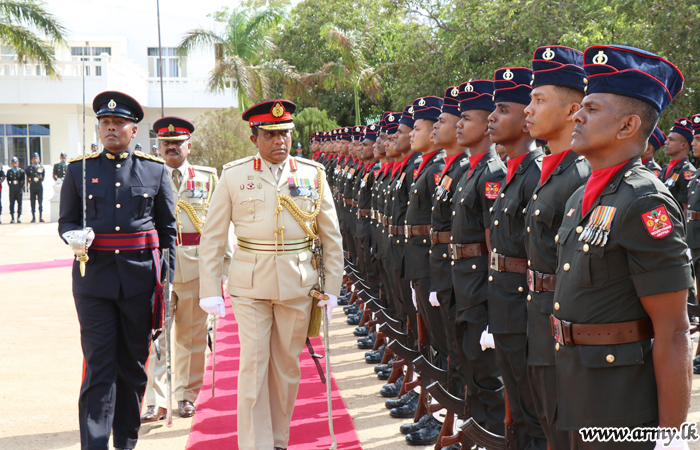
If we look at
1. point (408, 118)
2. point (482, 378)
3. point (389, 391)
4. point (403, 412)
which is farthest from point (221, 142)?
point (482, 378)

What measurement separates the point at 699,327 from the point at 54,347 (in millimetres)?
6632

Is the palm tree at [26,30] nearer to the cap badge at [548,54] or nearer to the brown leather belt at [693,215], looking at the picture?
the brown leather belt at [693,215]

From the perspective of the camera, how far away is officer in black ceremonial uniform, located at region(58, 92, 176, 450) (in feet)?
14.2

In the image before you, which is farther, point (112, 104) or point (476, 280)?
point (112, 104)

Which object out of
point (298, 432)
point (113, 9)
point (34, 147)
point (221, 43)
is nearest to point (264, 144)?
point (298, 432)

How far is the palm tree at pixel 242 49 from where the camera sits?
26.0m

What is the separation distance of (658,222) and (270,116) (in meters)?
2.81

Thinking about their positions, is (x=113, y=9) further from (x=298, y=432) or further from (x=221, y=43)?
(x=298, y=432)

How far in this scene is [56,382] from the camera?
6223 mm

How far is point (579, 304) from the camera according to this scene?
2.57 metres

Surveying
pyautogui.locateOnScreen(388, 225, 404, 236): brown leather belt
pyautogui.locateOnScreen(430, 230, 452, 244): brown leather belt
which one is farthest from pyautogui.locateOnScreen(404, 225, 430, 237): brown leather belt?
pyautogui.locateOnScreen(430, 230, 452, 244): brown leather belt

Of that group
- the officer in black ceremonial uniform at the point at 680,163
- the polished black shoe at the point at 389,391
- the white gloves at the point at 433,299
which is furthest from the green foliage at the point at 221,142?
the white gloves at the point at 433,299

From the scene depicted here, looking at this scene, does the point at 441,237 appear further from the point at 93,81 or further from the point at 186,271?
the point at 93,81

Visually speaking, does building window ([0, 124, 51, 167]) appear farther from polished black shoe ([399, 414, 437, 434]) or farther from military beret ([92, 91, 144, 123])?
polished black shoe ([399, 414, 437, 434])
